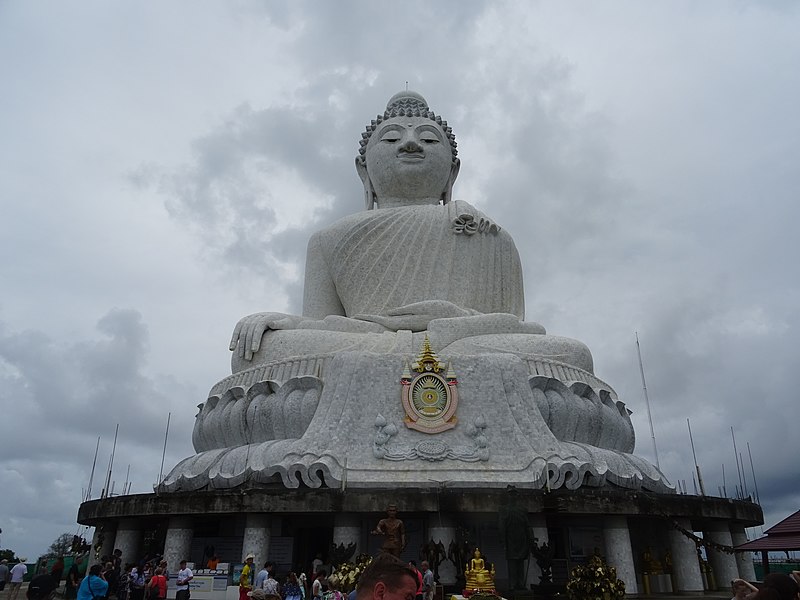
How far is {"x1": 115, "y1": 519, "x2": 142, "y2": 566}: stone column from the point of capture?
10828 millimetres

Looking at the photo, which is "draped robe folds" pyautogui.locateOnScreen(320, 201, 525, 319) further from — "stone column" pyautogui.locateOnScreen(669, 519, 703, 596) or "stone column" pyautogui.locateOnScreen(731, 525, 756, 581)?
"stone column" pyautogui.locateOnScreen(731, 525, 756, 581)

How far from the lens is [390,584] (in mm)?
2059

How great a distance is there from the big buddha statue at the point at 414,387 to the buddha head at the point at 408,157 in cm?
144

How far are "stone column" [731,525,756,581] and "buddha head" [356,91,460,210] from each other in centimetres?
975

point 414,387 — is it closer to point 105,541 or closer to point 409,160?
point 105,541

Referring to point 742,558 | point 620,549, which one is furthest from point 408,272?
point 742,558

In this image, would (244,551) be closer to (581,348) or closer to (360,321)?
(360,321)

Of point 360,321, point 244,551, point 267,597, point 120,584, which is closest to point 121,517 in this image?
point 120,584

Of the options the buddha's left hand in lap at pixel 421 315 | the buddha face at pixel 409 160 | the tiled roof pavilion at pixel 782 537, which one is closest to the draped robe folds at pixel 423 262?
Result: the buddha's left hand in lap at pixel 421 315

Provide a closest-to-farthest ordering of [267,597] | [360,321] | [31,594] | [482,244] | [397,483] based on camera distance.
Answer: [267,597] < [31,594] < [397,483] < [360,321] < [482,244]

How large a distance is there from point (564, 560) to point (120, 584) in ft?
21.5

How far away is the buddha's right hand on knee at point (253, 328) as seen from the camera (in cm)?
1255

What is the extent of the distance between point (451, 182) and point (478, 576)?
11415 millimetres

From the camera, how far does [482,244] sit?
14734mm
